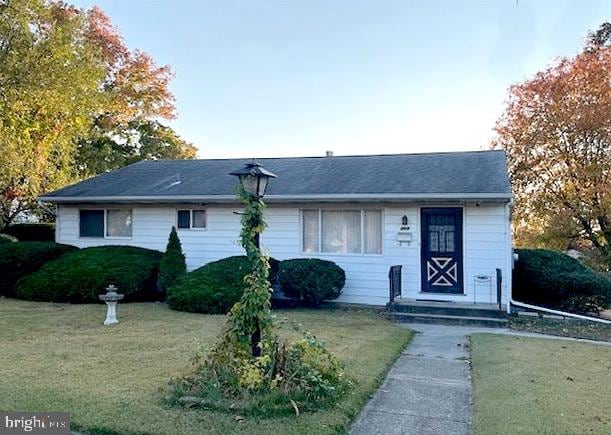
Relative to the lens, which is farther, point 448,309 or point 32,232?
point 32,232

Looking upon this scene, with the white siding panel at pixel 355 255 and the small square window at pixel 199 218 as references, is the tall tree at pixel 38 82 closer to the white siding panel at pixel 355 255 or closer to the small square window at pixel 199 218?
the white siding panel at pixel 355 255

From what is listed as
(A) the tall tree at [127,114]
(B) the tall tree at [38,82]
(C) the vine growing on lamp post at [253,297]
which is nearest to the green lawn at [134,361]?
(C) the vine growing on lamp post at [253,297]

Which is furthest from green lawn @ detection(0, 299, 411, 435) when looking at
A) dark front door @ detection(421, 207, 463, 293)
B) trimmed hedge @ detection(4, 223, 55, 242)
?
trimmed hedge @ detection(4, 223, 55, 242)

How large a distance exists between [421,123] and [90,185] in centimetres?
1163

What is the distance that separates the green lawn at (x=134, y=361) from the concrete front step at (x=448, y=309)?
0.63 metres

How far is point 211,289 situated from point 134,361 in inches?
158

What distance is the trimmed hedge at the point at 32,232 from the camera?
659 inches

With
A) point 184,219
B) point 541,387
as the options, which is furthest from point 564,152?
point 541,387

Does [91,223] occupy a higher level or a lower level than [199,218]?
lower

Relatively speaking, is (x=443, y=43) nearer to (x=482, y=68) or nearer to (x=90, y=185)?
(x=482, y=68)

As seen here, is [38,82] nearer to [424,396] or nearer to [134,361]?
[134,361]

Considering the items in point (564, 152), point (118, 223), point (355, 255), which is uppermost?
point (564, 152)

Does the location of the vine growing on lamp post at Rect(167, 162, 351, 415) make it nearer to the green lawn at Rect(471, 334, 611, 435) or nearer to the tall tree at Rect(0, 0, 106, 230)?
the green lawn at Rect(471, 334, 611, 435)

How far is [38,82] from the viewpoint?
11.7 meters
